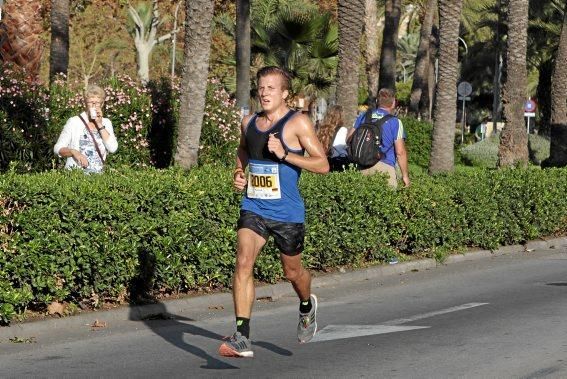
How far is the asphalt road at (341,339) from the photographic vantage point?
8.93 meters

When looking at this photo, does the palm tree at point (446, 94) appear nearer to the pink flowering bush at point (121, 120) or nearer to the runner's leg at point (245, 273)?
the pink flowering bush at point (121, 120)

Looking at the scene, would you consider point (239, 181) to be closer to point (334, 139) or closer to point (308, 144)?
point (308, 144)

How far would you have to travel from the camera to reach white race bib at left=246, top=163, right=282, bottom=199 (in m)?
9.02

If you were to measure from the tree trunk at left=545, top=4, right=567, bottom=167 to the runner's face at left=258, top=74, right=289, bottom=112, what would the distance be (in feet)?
72.5

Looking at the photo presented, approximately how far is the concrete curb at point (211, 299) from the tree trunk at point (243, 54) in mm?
11606

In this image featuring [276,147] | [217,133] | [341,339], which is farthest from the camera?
[217,133]

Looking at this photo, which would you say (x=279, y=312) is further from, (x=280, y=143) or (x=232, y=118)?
(x=232, y=118)

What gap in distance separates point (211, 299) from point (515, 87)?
52.4 feet

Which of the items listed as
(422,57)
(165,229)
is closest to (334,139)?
(165,229)

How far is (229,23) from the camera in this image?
50.1 metres

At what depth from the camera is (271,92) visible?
29.7 feet

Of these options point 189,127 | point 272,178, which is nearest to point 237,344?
point 272,178

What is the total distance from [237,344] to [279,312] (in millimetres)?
3568

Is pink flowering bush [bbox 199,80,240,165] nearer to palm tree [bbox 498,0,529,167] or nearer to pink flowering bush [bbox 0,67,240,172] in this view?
pink flowering bush [bbox 0,67,240,172]
